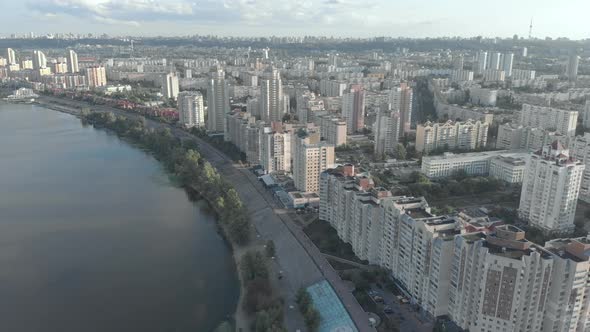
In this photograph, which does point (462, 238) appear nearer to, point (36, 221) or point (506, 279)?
point (506, 279)

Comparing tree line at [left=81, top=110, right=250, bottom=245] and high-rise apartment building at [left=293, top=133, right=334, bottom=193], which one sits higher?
high-rise apartment building at [left=293, top=133, right=334, bottom=193]

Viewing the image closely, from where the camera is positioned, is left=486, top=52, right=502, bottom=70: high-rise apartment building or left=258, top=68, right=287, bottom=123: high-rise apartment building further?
left=486, top=52, right=502, bottom=70: high-rise apartment building

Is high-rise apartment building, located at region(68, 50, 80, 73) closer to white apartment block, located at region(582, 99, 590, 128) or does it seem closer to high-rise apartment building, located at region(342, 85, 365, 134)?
high-rise apartment building, located at region(342, 85, 365, 134)

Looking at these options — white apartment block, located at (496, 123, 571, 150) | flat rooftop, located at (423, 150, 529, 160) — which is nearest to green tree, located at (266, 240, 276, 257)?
flat rooftop, located at (423, 150, 529, 160)

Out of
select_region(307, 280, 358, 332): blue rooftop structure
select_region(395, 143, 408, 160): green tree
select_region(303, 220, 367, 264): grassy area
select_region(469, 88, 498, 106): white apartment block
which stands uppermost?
select_region(469, 88, 498, 106): white apartment block

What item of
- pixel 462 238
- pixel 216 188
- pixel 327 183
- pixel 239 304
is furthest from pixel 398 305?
pixel 216 188
